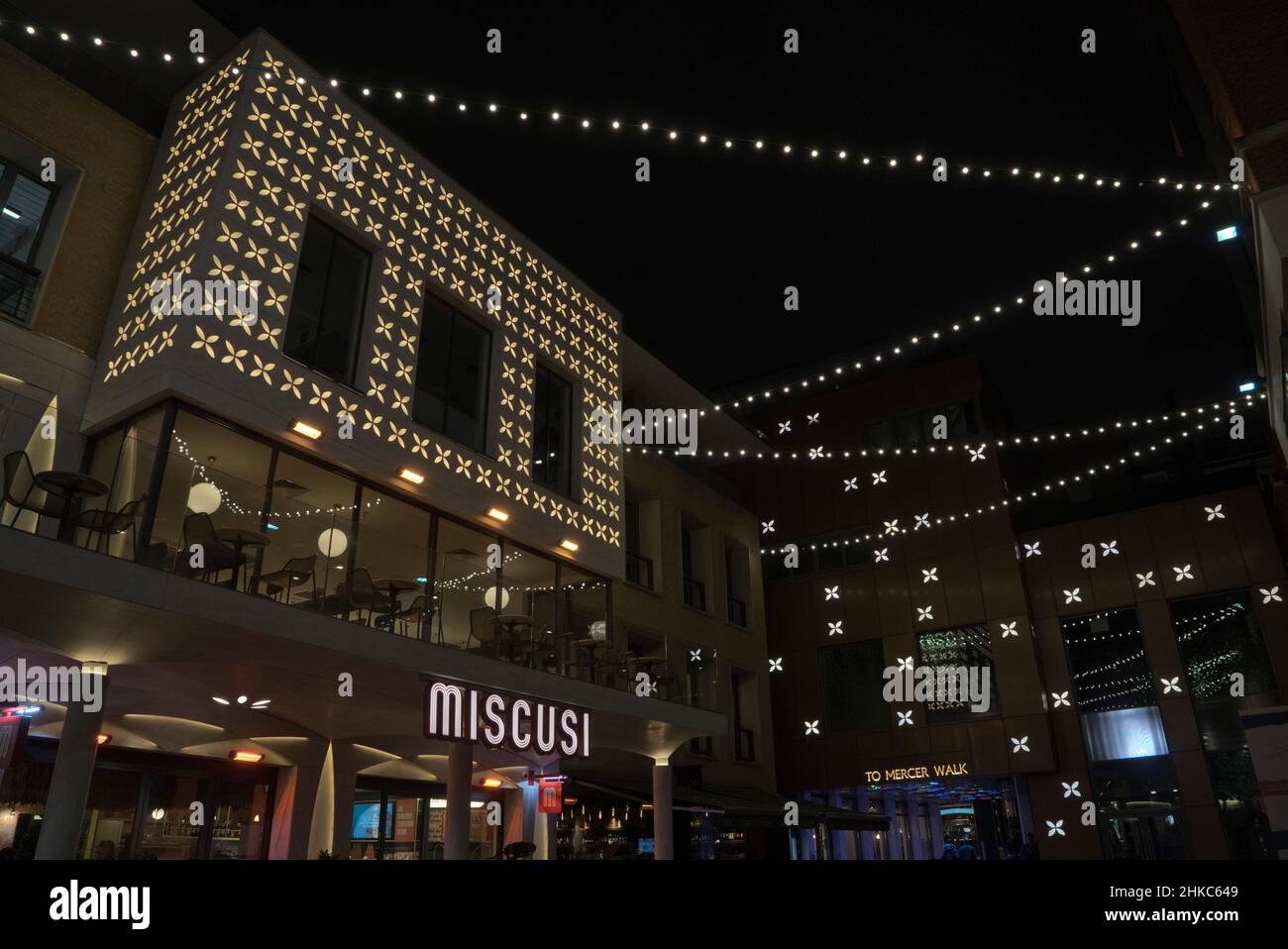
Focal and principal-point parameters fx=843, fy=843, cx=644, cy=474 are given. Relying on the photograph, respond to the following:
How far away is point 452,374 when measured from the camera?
36.3ft

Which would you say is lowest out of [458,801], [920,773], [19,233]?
[458,801]

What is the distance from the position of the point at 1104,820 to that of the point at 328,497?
1475 cm

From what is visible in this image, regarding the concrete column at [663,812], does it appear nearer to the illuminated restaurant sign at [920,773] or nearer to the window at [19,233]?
the illuminated restaurant sign at [920,773]

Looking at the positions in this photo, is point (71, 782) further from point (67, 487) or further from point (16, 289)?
point (16, 289)

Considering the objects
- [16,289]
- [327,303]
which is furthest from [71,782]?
[327,303]

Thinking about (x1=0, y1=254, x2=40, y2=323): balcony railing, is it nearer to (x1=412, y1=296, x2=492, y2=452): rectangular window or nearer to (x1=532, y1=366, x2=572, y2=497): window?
(x1=412, y1=296, x2=492, y2=452): rectangular window

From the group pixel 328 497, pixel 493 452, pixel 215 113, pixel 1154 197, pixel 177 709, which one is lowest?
pixel 177 709

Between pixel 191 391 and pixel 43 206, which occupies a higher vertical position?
pixel 43 206

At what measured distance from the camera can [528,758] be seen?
1145 cm

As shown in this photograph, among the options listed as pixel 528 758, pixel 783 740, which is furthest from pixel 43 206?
pixel 783 740

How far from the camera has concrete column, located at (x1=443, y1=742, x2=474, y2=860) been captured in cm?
948

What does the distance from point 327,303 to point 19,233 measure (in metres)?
2.93
